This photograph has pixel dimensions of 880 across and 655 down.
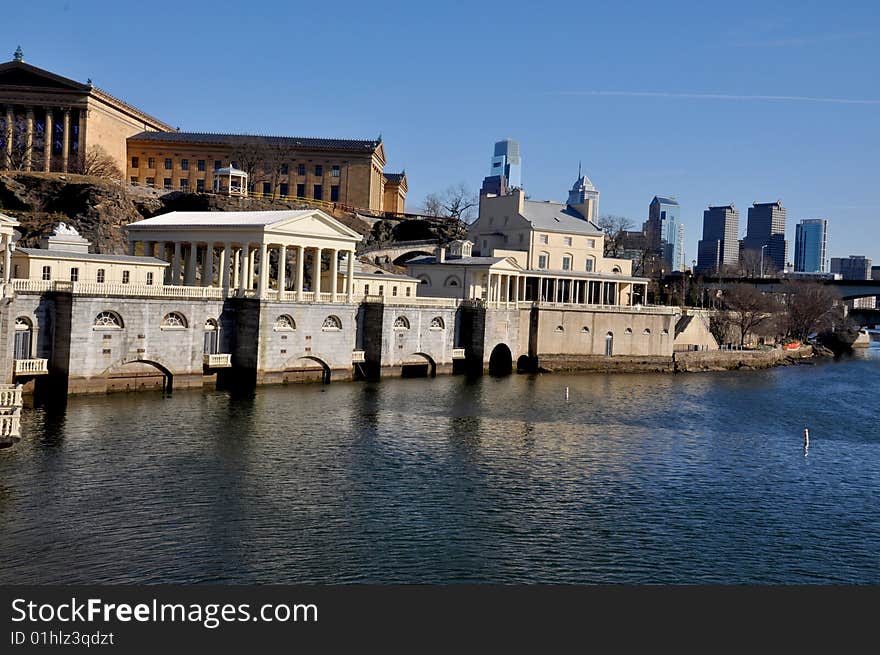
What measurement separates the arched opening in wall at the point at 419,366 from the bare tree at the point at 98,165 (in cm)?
5326

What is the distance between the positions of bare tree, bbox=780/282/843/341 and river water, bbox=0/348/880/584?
7714 centimetres

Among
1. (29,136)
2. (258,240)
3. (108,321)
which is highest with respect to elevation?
(29,136)

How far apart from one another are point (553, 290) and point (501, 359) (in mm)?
23037

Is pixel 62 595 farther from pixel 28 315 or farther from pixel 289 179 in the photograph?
pixel 289 179

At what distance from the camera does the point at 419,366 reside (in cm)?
8325

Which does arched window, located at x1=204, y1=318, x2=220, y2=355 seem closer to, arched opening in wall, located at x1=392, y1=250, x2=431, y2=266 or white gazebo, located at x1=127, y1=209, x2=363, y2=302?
white gazebo, located at x1=127, y1=209, x2=363, y2=302

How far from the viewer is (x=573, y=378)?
285ft

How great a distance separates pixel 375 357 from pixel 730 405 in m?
29.4

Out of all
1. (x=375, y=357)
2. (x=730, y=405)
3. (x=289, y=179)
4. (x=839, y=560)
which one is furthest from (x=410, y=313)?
(x=289, y=179)

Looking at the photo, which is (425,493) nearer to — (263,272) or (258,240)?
(263,272)

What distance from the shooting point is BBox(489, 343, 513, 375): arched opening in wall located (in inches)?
3524

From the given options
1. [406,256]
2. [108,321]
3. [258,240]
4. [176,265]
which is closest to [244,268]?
[258,240]

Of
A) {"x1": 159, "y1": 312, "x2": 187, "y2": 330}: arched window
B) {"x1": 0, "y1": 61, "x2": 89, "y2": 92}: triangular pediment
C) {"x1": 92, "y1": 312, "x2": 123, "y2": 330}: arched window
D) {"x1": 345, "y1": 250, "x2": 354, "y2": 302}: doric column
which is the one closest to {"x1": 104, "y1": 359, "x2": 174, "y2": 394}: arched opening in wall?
{"x1": 92, "y1": 312, "x2": 123, "y2": 330}: arched window

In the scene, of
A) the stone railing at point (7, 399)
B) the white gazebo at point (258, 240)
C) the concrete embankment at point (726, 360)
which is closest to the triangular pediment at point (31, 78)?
the white gazebo at point (258, 240)
